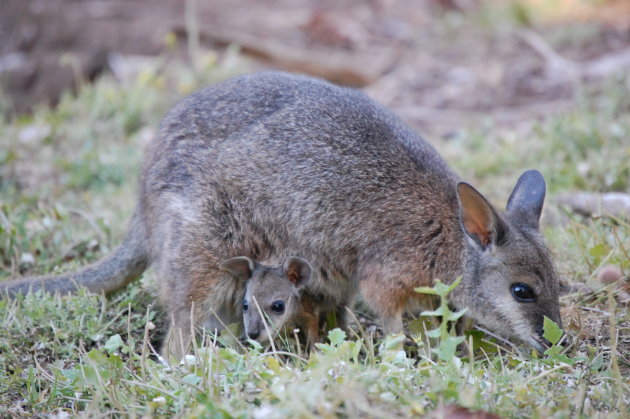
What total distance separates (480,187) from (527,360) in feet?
10.0

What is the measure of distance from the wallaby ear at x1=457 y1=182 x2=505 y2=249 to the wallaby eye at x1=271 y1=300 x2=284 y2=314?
4.32 feet

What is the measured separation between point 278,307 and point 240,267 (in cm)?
37

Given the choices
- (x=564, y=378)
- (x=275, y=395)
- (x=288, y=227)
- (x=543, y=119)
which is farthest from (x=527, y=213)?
(x=543, y=119)

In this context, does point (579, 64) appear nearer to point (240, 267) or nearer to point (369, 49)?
point (369, 49)

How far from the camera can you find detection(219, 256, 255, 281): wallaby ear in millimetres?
4848

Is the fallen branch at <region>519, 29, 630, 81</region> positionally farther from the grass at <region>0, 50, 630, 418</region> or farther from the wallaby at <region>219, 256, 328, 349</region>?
the wallaby at <region>219, 256, 328, 349</region>

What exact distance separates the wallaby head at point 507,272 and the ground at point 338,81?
0.69ft

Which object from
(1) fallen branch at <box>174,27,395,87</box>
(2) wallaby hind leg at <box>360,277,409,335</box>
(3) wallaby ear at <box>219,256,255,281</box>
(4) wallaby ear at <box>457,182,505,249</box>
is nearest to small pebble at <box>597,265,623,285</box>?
(4) wallaby ear at <box>457,182,505,249</box>

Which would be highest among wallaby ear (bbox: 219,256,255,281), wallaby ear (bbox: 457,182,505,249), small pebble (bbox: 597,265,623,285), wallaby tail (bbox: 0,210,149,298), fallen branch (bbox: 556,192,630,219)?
wallaby ear (bbox: 457,182,505,249)

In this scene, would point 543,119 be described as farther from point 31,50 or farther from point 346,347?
point 31,50

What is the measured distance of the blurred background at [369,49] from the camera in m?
9.93

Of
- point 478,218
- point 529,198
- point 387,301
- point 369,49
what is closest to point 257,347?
point 387,301

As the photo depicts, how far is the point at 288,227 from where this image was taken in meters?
4.99

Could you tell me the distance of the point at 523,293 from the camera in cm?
431
